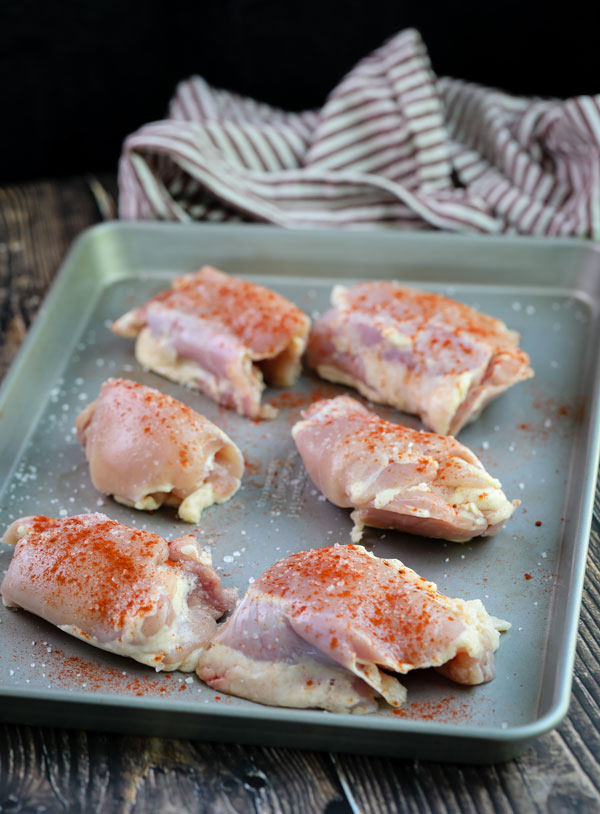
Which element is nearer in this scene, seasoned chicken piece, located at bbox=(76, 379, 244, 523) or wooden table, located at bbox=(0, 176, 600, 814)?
wooden table, located at bbox=(0, 176, 600, 814)

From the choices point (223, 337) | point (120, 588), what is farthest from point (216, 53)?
point (120, 588)

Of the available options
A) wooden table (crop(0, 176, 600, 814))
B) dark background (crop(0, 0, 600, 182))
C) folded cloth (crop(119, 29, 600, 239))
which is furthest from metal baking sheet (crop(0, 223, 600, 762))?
dark background (crop(0, 0, 600, 182))

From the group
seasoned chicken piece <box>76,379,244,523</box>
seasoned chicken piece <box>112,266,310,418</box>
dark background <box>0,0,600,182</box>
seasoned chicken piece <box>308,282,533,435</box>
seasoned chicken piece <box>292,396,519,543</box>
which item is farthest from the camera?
dark background <box>0,0,600,182</box>

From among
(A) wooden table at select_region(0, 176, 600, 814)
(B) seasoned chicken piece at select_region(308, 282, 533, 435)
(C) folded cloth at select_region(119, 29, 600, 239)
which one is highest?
(C) folded cloth at select_region(119, 29, 600, 239)

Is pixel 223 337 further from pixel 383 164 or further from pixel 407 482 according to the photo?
pixel 383 164

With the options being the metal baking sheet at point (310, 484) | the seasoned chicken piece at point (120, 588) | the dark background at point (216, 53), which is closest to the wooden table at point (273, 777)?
the metal baking sheet at point (310, 484)

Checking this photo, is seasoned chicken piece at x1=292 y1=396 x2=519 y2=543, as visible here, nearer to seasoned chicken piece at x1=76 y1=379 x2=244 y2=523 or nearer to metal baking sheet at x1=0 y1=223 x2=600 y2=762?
metal baking sheet at x1=0 y1=223 x2=600 y2=762
